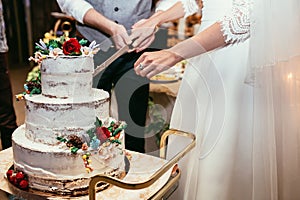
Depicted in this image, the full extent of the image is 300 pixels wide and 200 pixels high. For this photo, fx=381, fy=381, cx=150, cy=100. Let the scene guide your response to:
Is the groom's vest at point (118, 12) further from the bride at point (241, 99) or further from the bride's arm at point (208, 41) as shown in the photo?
the bride's arm at point (208, 41)

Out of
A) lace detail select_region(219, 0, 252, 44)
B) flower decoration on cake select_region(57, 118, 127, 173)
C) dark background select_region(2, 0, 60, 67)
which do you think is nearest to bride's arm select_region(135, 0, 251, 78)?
lace detail select_region(219, 0, 252, 44)

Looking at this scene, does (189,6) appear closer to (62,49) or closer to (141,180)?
(62,49)

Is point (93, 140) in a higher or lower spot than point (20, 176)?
higher

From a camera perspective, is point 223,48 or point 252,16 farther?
point 223,48

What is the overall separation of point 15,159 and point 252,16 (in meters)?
0.85

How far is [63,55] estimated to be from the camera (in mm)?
1148

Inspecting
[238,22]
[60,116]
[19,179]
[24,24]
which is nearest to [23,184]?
[19,179]

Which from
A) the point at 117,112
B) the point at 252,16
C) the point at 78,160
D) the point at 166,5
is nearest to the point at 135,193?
the point at 78,160

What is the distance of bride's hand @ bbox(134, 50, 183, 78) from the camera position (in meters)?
1.19

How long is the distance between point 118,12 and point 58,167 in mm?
777

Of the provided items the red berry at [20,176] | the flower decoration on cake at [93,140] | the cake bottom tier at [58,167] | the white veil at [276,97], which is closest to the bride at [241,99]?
the white veil at [276,97]

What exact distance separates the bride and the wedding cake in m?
0.20

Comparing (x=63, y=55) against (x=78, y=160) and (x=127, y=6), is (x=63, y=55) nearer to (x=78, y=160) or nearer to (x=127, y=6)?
(x=78, y=160)

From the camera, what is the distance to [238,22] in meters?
1.12
